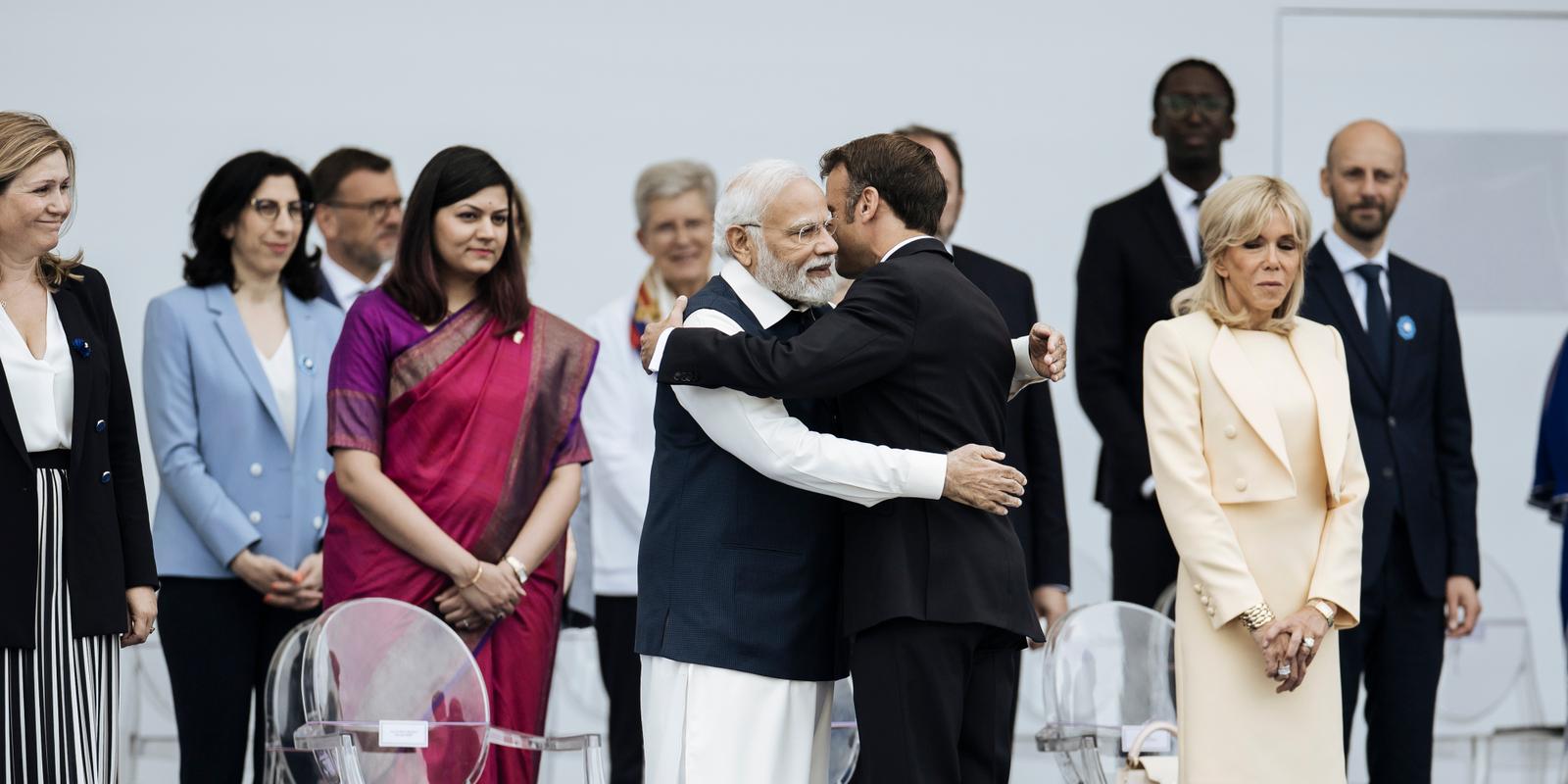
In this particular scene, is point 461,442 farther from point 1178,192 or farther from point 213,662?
point 1178,192

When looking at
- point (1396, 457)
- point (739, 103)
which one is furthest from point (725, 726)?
point (739, 103)

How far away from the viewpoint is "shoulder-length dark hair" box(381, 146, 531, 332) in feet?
12.1

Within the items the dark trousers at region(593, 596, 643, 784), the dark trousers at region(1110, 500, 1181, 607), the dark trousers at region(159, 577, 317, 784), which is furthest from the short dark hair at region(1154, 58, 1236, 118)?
the dark trousers at region(159, 577, 317, 784)

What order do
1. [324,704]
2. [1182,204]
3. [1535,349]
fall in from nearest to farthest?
[324,704]
[1182,204]
[1535,349]

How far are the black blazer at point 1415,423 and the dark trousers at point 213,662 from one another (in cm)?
237

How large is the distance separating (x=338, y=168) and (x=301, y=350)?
3.03 ft

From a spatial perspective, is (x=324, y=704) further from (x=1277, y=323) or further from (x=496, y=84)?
(x=496, y=84)

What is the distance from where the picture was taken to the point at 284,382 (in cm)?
417

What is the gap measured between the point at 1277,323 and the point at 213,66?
139 inches

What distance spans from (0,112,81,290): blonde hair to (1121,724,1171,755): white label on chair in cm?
212

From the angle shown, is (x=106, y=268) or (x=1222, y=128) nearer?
(x=1222, y=128)

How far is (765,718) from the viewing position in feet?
10.1

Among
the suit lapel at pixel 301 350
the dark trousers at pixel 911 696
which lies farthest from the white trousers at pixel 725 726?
the suit lapel at pixel 301 350

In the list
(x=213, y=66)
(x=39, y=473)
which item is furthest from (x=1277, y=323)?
(x=213, y=66)
